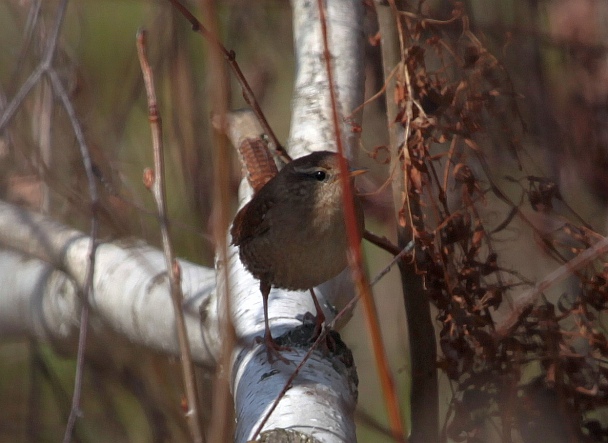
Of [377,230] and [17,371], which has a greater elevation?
[377,230]

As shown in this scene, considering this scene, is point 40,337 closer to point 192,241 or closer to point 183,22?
point 192,241

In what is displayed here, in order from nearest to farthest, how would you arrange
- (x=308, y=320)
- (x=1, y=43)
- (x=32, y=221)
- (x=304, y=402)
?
1. (x=304, y=402)
2. (x=308, y=320)
3. (x=32, y=221)
4. (x=1, y=43)

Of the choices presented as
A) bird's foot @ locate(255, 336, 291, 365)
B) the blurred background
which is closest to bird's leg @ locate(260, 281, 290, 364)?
bird's foot @ locate(255, 336, 291, 365)

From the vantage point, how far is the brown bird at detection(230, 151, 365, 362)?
2059mm

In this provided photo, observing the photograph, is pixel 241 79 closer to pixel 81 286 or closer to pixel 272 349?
pixel 272 349

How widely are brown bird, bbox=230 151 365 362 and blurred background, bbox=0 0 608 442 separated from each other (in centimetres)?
14

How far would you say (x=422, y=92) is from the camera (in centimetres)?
213

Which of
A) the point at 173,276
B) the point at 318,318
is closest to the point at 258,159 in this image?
the point at 318,318

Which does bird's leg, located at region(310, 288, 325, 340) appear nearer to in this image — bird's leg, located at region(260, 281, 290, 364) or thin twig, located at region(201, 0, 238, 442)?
bird's leg, located at region(260, 281, 290, 364)

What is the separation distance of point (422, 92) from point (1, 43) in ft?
7.56

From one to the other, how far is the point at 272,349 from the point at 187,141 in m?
1.11

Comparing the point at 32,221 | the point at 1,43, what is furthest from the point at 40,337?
the point at 1,43

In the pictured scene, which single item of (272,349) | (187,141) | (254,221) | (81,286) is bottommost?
(272,349)

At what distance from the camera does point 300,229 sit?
7.00 ft
